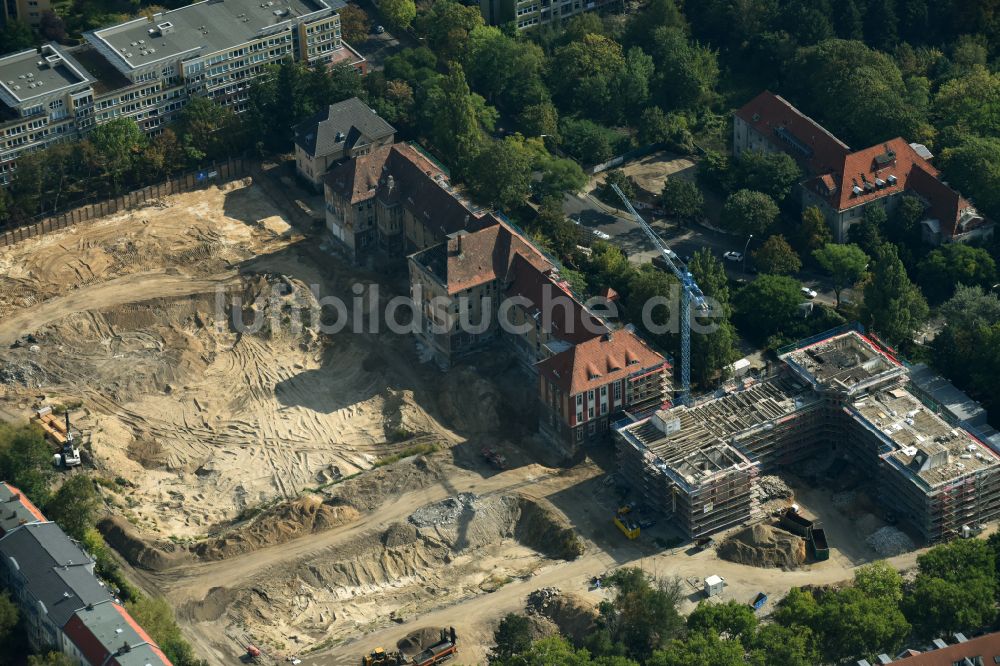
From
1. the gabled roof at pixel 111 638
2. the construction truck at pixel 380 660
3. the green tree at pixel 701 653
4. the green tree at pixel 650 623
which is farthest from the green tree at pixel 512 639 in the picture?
the gabled roof at pixel 111 638

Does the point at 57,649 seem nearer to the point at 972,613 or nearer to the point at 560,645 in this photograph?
the point at 560,645

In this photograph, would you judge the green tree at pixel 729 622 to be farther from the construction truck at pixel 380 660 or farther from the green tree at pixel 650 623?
the construction truck at pixel 380 660

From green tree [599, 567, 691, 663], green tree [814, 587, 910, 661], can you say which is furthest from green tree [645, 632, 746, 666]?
green tree [814, 587, 910, 661]

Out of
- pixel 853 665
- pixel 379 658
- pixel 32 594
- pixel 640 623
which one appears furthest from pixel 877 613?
pixel 32 594

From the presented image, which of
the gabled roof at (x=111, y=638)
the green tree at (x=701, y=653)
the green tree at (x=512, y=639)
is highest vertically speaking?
the gabled roof at (x=111, y=638)

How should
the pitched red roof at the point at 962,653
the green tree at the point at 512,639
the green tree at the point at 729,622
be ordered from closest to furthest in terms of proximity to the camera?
1. the pitched red roof at the point at 962,653
2. the green tree at the point at 512,639
3. the green tree at the point at 729,622
